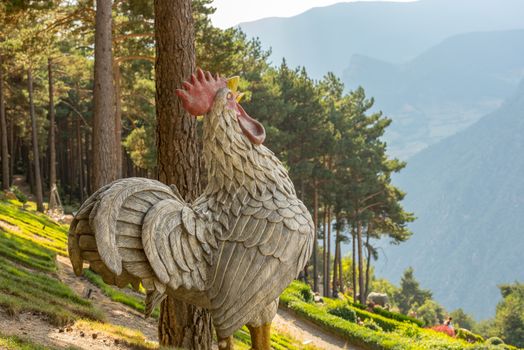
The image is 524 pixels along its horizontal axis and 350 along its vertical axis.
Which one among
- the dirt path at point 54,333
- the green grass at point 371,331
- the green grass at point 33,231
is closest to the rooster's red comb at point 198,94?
the dirt path at point 54,333

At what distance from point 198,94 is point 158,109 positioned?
2515mm

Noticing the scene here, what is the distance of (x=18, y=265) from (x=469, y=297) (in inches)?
7184

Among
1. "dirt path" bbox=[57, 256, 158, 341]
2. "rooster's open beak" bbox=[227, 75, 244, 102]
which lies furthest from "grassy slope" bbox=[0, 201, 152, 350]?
"rooster's open beak" bbox=[227, 75, 244, 102]

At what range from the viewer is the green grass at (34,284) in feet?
21.7

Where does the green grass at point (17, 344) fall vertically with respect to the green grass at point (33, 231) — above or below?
above

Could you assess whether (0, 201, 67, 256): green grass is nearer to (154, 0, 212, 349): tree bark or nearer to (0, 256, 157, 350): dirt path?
(0, 256, 157, 350): dirt path

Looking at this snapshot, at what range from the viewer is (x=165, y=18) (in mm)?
5949

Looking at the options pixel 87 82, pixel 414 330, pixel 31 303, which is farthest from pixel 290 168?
pixel 31 303

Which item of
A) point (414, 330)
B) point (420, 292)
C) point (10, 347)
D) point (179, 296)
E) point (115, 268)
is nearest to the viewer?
point (115, 268)

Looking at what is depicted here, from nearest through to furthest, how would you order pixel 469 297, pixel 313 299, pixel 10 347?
pixel 10 347, pixel 313 299, pixel 469 297

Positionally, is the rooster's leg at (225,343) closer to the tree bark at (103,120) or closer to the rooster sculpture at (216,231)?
the rooster sculpture at (216,231)

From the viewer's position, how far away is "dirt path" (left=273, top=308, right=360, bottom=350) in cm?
1643

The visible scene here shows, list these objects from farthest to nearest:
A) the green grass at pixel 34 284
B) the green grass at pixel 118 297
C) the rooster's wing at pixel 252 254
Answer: the green grass at pixel 118 297 < the green grass at pixel 34 284 < the rooster's wing at pixel 252 254

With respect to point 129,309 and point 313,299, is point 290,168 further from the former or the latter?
point 129,309
